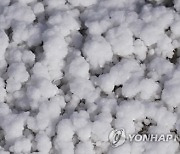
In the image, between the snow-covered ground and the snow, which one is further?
the snow

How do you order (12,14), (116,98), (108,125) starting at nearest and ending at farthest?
(108,125), (116,98), (12,14)

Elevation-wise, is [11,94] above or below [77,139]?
above

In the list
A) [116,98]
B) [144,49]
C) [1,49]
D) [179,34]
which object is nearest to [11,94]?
[1,49]

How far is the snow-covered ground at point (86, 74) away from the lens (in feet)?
4.95

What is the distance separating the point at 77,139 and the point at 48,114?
13 cm

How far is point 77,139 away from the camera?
152 cm

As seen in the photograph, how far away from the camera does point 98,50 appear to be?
1.63 meters

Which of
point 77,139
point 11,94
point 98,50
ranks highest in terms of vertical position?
point 98,50

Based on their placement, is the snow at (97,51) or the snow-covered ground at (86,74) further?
the snow at (97,51)

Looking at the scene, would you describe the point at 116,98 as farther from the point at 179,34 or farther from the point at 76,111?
the point at 179,34

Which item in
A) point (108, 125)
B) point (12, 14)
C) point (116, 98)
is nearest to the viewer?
point (108, 125)

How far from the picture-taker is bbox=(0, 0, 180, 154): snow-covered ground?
1.51 metres

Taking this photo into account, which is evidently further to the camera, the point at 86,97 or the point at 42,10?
the point at 42,10

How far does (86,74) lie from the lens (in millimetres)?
1629
